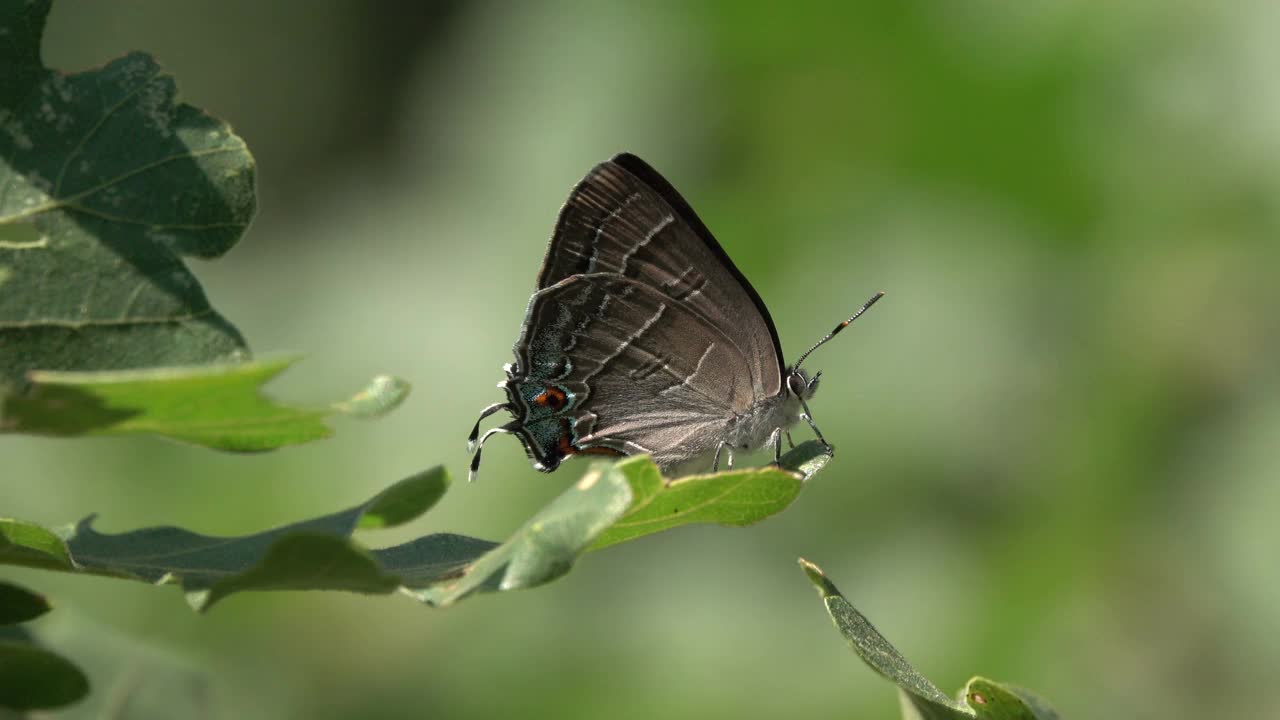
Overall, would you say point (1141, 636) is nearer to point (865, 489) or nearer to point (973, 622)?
point (973, 622)

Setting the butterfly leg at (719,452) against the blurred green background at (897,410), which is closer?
the butterfly leg at (719,452)

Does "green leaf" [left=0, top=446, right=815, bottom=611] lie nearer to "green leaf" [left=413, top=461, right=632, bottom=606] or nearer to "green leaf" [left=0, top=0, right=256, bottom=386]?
"green leaf" [left=413, top=461, right=632, bottom=606]

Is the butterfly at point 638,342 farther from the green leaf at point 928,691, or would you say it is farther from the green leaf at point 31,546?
the green leaf at point 31,546

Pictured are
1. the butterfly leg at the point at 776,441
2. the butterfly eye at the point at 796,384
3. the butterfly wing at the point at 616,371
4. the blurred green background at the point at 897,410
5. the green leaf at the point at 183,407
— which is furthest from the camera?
the blurred green background at the point at 897,410

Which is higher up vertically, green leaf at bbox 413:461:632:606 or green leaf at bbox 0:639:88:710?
green leaf at bbox 413:461:632:606

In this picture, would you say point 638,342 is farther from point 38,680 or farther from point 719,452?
point 38,680

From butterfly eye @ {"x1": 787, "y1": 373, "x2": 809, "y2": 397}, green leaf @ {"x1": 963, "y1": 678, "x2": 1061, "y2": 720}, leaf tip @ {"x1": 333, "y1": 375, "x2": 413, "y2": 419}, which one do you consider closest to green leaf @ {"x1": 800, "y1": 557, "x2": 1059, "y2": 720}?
green leaf @ {"x1": 963, "y1": 678, "x2": 1061, "y2": 720}

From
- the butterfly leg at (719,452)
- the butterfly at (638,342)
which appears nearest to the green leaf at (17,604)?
the butterfly at (638,342)
